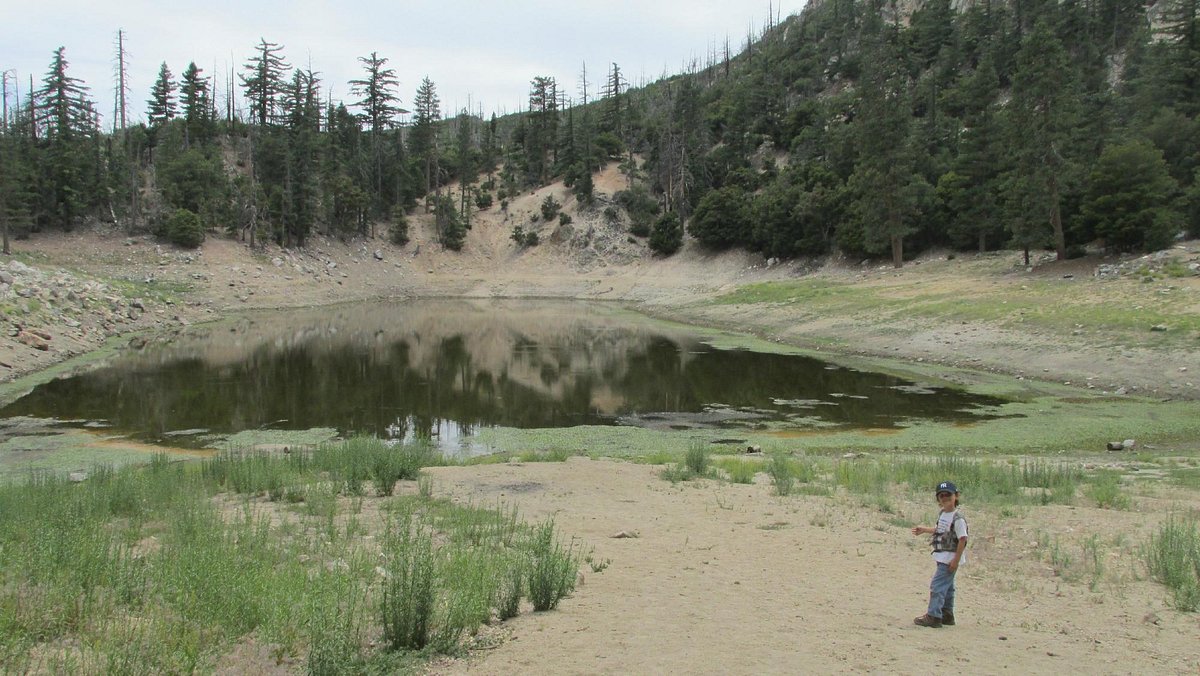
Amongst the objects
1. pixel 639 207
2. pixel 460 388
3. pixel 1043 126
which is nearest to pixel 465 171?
pixel 639 207

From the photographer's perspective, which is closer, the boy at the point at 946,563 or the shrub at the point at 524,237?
the boy at the point at 946,563

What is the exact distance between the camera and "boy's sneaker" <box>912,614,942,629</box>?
19.9 feet

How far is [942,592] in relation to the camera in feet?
20.0

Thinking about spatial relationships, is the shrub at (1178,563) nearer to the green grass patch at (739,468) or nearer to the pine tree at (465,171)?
the green grass patch at (739,468)

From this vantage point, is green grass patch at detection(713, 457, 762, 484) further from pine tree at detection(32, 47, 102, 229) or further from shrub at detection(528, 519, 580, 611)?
pine tree at detection(32, 47, 102, 229)

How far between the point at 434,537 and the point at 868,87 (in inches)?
2252

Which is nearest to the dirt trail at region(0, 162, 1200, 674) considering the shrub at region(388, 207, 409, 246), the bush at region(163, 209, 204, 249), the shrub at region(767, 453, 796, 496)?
the shrub at region(767, 453, 796, 496)

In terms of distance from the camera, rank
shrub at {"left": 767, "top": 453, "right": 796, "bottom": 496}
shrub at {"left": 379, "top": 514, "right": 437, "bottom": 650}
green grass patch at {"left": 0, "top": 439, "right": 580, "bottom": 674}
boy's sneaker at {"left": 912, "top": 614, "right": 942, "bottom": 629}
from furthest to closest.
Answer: shrub at {"left": 767, "top": 453, "right": 796, "bottom": 496} < boy's sneaker at {"left": 912, "top": 614, "right": 942, "bottom": 629} < shrub at {"left": 379, "top": 514, "right": 437, "bottom": 650} < green grass patch at {"left": 0, "top": 439, "right": 580, "bottom": 674}

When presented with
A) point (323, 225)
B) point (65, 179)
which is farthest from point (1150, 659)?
point (323, 225)

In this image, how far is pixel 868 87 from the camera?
55.7 metres

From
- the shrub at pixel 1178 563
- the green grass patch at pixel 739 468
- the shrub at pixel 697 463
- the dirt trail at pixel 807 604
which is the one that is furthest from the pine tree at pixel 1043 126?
the shrub at pixel 1178 563

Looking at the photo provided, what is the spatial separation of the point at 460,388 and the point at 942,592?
2099 cm

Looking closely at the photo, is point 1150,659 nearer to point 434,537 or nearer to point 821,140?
point 434,537

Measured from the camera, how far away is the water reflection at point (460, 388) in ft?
65.4
